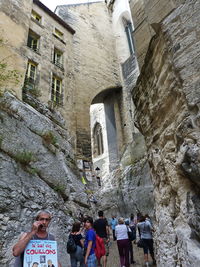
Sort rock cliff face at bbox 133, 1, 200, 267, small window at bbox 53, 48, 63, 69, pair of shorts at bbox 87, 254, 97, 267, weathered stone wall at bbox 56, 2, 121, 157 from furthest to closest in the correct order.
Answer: weathered stone wall at bbox 56, 2, 121, 157 → small window at bbox 53, 48, 63, 69 → pair of shorts at bbox 87, 254, 97, 267 → rock cliff face at bbox 133, 1, 200, 267

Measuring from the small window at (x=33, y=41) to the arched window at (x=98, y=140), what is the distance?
34.7ft

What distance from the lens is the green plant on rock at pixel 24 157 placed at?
6.14 metres

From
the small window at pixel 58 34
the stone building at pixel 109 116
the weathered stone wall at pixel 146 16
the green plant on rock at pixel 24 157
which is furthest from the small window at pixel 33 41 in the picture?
the weathered stone wall at pixel 146 16

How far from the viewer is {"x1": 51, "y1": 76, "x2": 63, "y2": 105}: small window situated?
1062 centimetres

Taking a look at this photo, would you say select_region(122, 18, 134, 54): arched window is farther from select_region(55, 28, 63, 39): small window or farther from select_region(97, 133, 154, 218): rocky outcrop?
select_region(97, 133, 154, 218): rocky outcrop

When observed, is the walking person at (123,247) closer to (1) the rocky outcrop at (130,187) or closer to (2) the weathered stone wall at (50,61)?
(1) the rocky outcrop at (130,187)

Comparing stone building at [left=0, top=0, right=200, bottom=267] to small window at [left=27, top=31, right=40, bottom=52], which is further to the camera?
small window at [left=27, top=31, right=40, bottom=52]

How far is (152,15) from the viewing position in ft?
9.99

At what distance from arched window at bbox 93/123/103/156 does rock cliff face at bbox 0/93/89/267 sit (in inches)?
413

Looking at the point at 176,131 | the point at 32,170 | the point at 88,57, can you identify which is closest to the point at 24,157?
the point at 32,170

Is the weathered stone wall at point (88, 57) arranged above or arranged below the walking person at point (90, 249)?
above

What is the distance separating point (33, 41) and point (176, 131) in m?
11.2

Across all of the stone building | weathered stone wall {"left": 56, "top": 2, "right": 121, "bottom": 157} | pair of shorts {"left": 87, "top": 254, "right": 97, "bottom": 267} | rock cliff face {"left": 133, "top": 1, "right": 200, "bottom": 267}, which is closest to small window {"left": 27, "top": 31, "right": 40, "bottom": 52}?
the stone building

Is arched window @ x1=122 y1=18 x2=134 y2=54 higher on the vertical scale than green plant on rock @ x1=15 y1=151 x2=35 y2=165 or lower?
higher
